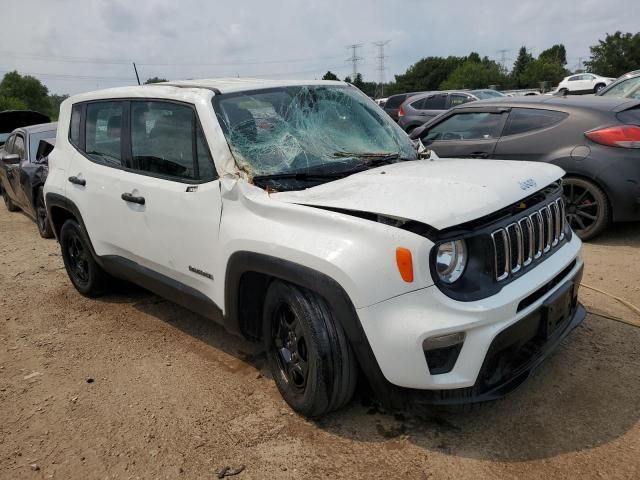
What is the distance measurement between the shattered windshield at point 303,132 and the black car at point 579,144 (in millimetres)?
2488

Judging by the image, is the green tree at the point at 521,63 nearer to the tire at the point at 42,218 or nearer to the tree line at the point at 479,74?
the tree line at the point at 479,74

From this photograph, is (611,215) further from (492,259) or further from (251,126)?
(251,126)

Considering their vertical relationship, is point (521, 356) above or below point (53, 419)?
above

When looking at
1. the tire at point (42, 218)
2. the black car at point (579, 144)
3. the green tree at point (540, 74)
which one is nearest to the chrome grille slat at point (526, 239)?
the black car at point (579, 144)

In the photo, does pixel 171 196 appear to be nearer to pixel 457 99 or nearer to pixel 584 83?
pixel 457 99

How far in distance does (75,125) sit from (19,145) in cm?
434

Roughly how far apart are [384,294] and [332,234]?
1.24 ft

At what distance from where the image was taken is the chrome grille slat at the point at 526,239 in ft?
8.30

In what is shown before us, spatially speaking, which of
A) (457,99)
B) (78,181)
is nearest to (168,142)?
(78,181)

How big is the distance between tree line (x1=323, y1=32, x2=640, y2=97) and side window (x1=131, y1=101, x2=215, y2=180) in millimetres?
30120

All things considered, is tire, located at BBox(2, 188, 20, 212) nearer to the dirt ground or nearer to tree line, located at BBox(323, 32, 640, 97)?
the dirt ground

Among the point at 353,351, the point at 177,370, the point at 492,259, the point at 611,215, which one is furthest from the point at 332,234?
the point at 611,215

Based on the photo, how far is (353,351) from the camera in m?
2.60

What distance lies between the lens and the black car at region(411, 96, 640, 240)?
5316mm
